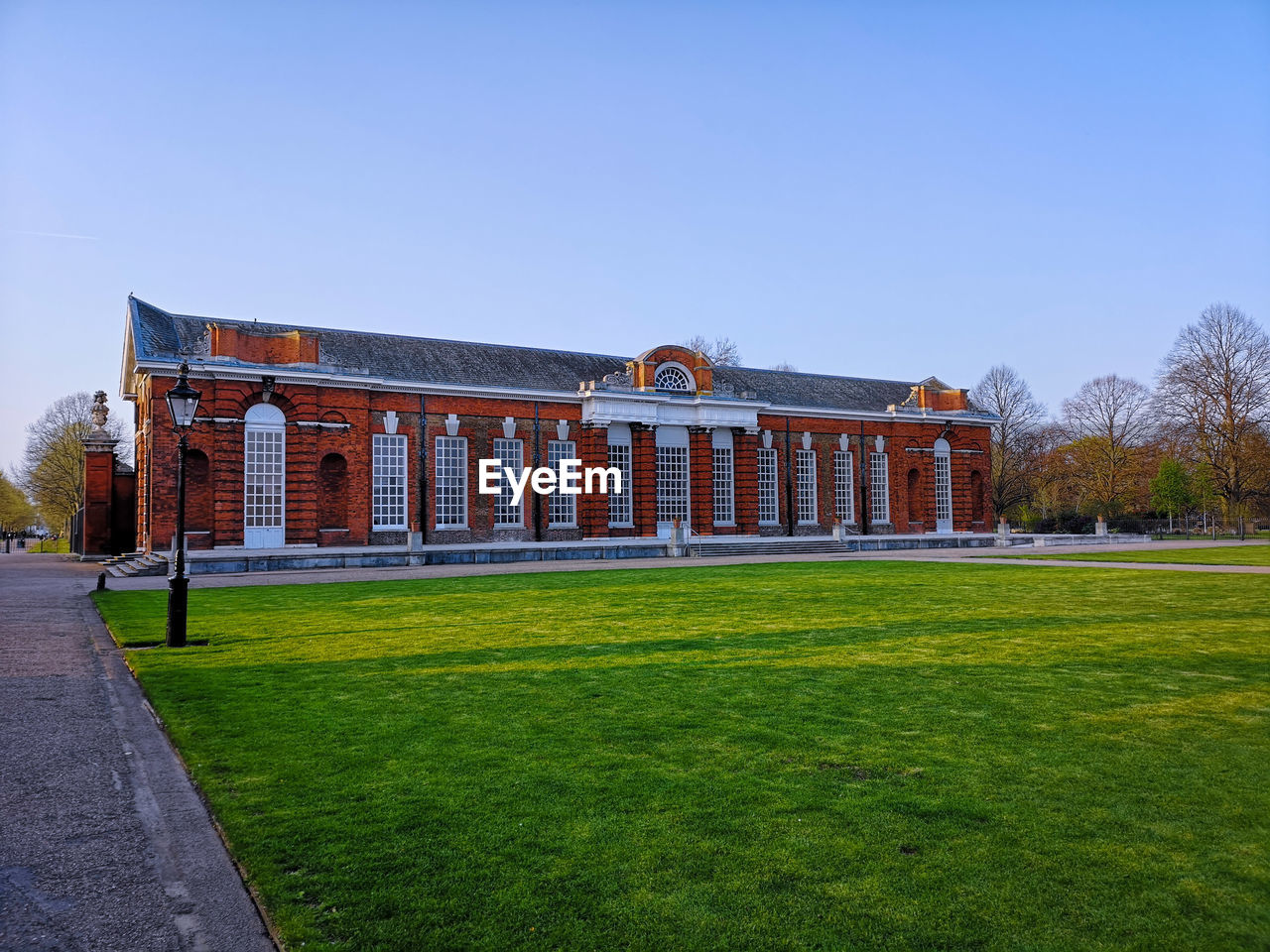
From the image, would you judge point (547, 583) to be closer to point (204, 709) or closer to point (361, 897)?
point (204, 709)

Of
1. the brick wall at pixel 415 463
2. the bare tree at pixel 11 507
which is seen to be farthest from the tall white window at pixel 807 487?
the bare tree at pixel 11 507

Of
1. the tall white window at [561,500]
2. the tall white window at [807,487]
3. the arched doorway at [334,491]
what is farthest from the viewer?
the tall white window at [807,487]

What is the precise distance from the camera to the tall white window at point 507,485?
114 feet

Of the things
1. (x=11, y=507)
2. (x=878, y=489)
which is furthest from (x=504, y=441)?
(x=11, y=507)

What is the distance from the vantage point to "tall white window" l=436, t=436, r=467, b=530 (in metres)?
33.6

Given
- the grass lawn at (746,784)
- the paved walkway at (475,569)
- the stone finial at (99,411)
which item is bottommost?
the paved walkway at (475,569)

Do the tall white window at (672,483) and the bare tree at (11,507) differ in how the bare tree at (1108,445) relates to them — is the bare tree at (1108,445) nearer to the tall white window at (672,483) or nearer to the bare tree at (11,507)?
the tall white window at (672,483)

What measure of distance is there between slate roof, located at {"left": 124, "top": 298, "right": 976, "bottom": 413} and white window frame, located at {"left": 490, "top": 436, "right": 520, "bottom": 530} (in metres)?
2.73

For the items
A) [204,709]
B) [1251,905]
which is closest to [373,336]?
[204,709]

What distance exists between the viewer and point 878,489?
44531mm

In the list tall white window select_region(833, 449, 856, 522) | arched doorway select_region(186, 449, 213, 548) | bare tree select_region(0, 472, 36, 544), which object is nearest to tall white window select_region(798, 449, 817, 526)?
tall white window select_region(833, 449, 856, 522)

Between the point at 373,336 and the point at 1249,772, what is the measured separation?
3457 cm

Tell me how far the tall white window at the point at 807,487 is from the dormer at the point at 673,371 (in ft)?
23.4

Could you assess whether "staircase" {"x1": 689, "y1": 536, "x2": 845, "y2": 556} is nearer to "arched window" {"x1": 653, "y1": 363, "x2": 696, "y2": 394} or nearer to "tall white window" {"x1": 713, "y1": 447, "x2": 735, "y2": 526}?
"tall white window" {"x1": 713, "y1": 447, "x2": 735, "y2": 526}
